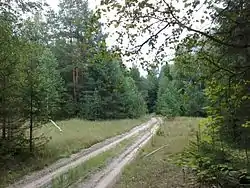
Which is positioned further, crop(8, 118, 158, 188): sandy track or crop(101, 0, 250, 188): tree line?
crop(8, 118, 158, 188): sandy track

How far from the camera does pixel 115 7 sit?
17.8 feet

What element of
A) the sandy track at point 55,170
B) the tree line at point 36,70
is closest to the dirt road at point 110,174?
the sandy track at point 55,170

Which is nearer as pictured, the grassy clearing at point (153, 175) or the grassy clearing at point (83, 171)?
the grassy clearing at point (153, 175)

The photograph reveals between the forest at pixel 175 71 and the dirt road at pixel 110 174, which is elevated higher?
the forest at pixel 175 71

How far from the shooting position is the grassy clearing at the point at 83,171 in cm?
1237

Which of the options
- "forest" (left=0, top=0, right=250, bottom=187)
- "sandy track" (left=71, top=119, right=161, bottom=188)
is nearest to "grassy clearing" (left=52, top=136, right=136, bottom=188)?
"sandy track" (left=71, top=119, right=161, bottom=188)

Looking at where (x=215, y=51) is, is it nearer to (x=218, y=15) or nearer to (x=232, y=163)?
(x=218, y=15)

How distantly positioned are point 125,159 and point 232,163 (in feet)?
37.0

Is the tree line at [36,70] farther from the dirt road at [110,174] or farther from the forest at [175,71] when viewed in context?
the dirt road at [110,174]

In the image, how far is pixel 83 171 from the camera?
14.4 m

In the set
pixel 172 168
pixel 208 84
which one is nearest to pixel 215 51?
pixel 208 84

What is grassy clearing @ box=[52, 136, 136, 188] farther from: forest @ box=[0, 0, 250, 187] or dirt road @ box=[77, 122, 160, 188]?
forest @ box=[0, 0, 250, 187]

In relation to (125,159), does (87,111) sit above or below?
above

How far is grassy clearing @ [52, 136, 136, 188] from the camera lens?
1237cm
